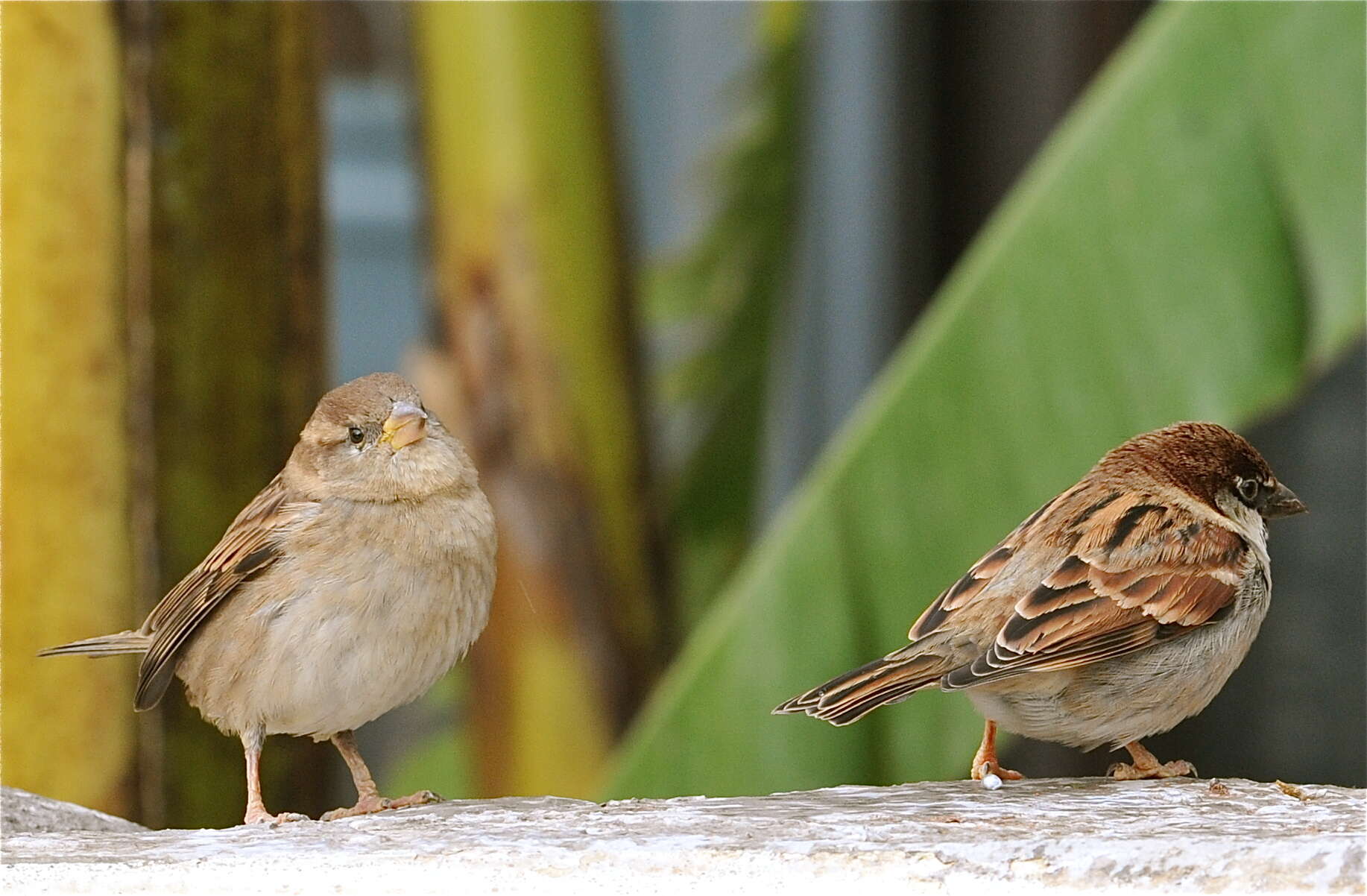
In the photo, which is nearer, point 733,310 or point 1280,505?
point 1280,505

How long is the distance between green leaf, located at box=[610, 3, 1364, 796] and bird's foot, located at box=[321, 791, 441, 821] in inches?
24.6

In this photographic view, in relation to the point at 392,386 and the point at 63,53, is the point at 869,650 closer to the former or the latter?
the point at 392,386

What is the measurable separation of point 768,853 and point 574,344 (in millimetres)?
1815

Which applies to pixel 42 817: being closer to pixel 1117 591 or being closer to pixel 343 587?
pixel 343 587

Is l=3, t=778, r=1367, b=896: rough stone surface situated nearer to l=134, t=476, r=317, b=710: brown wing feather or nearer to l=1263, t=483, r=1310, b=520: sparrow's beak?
l=134, t=476, r=317, b=710: brown wing feather

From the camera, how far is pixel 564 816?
2051mm

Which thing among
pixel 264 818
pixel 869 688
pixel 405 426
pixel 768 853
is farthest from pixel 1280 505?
pixel 264 818

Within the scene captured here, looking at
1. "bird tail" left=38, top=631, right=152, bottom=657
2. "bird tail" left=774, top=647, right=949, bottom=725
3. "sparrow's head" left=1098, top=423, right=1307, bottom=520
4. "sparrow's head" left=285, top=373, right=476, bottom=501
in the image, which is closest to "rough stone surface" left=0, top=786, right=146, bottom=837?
"bird tail" left=38, top=631, right=152, bottom=657

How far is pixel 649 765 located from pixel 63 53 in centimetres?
169

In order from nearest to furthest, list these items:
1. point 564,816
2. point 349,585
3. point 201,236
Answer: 1. point 564,816
2. point 349,585
3. point 201,236

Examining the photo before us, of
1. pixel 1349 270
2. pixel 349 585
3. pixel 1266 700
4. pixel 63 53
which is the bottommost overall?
pixel 1266 700

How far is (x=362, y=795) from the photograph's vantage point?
2.39 m

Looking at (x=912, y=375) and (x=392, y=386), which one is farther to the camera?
(x=912, y=375)

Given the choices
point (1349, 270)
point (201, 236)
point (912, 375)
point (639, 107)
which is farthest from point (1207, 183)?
point (639, 107)
